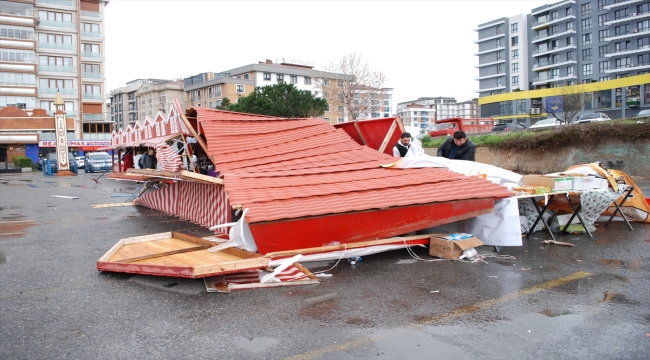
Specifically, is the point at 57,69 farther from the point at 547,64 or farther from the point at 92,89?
the point at 547,64

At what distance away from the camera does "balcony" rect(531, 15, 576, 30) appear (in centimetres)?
7712

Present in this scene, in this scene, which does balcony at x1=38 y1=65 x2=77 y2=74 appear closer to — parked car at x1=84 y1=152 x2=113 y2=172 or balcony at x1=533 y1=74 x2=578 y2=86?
parked car at x1=84 y1=152 x2=113 y2=172

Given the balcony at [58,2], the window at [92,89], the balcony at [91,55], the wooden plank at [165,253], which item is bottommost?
the wooden plank at [165,253]

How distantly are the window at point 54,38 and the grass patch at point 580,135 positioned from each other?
62520 millimetres

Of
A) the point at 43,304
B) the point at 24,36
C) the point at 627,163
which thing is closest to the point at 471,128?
the point at 627,163

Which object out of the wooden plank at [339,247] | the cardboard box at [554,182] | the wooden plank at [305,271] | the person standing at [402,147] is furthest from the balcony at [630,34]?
the wooden plank at [305,271]

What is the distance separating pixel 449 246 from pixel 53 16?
2888 inches

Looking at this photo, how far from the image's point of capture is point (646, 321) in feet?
15.3

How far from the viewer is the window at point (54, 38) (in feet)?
212

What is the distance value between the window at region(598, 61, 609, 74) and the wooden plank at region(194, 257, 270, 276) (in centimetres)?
8129

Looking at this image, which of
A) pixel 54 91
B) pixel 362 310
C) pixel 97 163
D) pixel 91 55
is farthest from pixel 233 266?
pixel 91 55

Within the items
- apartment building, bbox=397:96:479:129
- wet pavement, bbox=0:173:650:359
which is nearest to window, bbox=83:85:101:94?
wet pavement, bbox=0:173:650:359

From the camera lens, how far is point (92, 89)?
6969cm

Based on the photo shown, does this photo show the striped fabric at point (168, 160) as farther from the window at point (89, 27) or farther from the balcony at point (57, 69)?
the window at point (89, 27)
